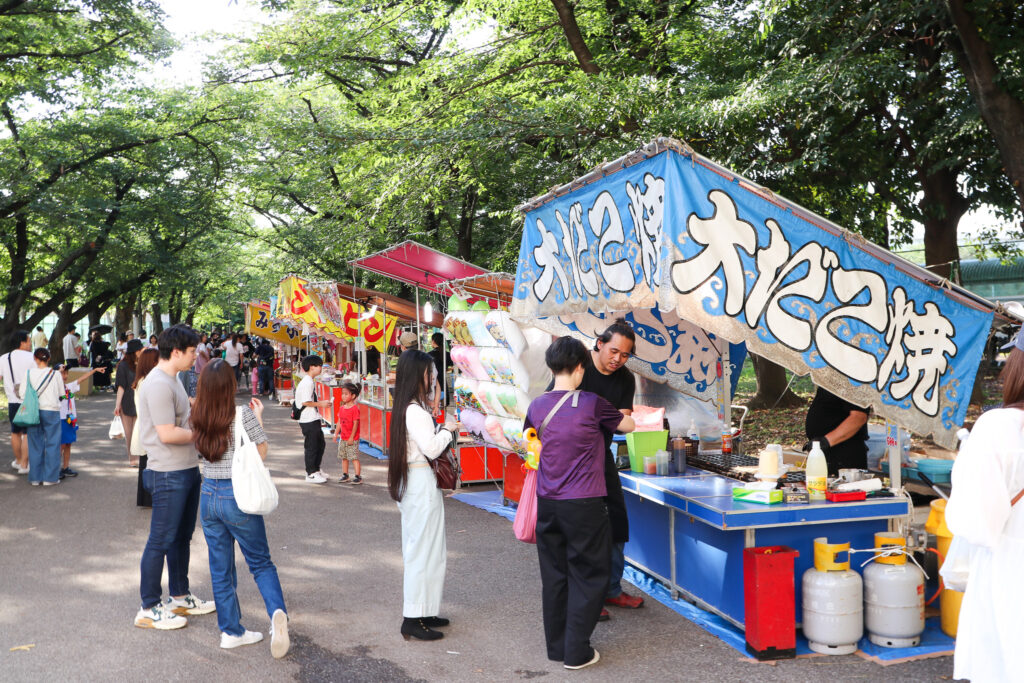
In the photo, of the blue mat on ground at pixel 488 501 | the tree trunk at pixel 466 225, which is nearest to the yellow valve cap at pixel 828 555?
the blue mat on ground at pixel 488 501

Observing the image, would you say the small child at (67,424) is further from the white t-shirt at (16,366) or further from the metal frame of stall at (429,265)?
the metal frame of stall at (429,265)

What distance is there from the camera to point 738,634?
5.51 meters

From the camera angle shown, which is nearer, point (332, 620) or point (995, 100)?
point (332, 620)

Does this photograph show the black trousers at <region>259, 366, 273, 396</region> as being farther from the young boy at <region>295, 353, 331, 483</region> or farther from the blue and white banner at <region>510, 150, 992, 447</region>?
the blue and white banner at <region>510, 150, 992, 447</region>

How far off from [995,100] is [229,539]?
9205 mm

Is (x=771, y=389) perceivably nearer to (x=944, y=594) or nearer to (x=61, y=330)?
(x=944, y=594)

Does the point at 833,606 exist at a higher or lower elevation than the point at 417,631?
higher

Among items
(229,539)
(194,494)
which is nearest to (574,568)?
(229,539)

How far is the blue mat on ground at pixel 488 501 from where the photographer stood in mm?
9414

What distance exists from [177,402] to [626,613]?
3.36 m

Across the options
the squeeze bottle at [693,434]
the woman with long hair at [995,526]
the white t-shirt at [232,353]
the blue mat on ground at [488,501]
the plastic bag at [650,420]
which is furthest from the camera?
the white t-shirt at [232,353]

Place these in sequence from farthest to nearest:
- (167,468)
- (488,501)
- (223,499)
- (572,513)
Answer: (488,501), (167,468), (223,499), (572,513)

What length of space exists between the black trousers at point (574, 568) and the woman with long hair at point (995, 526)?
2098mm

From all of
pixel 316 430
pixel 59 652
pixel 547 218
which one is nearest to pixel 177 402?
pixel 59 652
